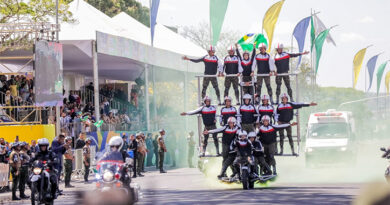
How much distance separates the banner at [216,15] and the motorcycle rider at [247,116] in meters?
6.18

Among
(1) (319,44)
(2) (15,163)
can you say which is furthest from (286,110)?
(1) (319,44)

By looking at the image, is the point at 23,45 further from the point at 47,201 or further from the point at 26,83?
the point at 47,201

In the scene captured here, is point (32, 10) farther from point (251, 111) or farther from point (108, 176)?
point (108, 176)

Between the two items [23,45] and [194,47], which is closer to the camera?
[23,45]

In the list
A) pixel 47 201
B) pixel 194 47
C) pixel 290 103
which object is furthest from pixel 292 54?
pixel 194 47

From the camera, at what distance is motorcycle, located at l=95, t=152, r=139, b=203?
1195 cm

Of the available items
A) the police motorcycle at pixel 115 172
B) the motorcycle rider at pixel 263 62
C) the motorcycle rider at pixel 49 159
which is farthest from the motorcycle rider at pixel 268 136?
the police motorcycle at pixel 115 172

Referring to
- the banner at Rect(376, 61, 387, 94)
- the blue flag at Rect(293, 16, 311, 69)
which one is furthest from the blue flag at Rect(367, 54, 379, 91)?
the blue flag at Rect(293, 16, 311, 69)

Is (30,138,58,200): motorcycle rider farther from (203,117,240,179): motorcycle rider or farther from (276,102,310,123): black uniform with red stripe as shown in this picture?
(276,102,310,123): black uniform with red stripe

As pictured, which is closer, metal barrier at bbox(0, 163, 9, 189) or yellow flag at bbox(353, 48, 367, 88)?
metal barrier at bbox(0, 163, 9, 189)

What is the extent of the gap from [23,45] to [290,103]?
11.5 m

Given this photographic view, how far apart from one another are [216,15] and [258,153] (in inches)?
311

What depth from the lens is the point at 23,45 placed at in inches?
1080

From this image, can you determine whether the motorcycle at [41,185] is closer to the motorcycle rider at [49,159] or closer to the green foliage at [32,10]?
the motorcycle rider at [49,159]
